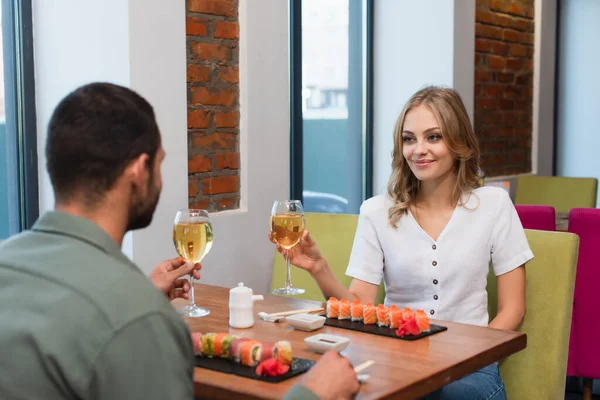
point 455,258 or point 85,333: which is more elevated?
point 85,333

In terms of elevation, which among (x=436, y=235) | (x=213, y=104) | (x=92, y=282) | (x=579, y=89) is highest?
(x=579, y=89)

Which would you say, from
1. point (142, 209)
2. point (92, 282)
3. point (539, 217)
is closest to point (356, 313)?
point (142, 209)

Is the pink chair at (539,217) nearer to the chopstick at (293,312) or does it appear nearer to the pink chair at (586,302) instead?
the pink chair at (586,302)

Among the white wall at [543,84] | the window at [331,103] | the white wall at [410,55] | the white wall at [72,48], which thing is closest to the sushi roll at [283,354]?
the white wall at [72,48]

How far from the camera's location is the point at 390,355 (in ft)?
5.16

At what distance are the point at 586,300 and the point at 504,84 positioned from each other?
7.30ft

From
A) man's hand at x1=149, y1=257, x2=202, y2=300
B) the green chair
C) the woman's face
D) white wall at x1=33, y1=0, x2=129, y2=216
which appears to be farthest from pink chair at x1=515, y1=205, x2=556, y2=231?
man's hand at x1=149, y1=257, x2=202, y2=300

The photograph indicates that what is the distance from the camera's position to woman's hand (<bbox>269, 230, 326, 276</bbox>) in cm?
217

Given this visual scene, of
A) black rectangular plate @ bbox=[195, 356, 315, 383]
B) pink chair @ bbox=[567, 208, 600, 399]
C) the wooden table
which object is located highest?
black rectangular plate @ bbox=[195, 356, 315, 383]

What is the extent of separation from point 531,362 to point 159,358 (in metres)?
1.49

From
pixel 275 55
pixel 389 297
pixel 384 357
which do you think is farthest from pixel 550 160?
pixel 384 357

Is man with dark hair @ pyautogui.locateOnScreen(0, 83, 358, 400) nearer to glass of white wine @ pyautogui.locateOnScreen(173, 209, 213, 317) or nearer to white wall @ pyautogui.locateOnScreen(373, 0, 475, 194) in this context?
glass of white wine @ pyautogui.locateOnScreen(173, 209, 213, 317)

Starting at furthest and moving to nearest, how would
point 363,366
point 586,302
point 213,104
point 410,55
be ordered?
point 410,55, point 586,302, point 213,104, point 363,366

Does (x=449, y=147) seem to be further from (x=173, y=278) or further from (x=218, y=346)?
(x=218, y=346)
